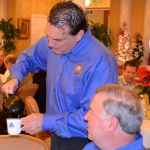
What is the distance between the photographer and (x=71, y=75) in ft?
7.20

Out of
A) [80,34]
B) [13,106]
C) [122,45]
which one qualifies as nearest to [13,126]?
[13,106]

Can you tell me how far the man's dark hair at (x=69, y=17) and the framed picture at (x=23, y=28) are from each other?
9666 millimetres

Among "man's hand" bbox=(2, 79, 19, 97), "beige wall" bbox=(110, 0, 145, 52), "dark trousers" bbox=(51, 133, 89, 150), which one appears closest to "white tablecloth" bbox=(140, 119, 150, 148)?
"dark trousers" bbox=(51, 133, 89, 150)

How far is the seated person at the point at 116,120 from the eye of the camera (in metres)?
1.56

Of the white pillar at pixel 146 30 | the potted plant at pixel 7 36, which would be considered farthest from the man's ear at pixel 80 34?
the potted plant at pixel 7 36

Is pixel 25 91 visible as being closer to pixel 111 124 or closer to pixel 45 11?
pixel 111 124

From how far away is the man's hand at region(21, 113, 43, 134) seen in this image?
6.59 ft

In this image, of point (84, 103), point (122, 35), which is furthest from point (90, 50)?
point (122, 35)

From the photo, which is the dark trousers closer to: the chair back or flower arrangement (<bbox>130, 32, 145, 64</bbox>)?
the chair back

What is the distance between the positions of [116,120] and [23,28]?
34.4 ft

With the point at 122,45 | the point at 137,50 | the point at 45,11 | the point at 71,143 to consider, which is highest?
the point at 45,11

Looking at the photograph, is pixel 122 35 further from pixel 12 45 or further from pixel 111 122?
pixel 111 122

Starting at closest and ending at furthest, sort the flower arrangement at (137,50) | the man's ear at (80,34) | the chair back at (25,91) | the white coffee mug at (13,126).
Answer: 1. the white coffee mug at (13,126)
2. the man's ear at (80,34)
3. the chair back at (25,91)
4. the flower arrangement at (137,50)

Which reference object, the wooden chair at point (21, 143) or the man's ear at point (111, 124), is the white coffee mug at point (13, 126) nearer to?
the wooden chair at point (21, 143)
